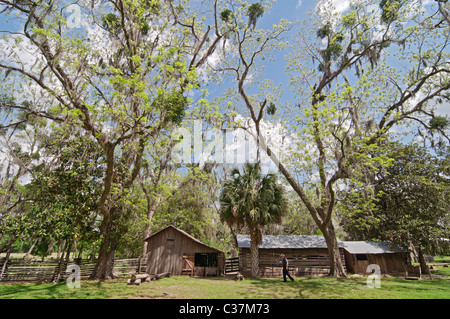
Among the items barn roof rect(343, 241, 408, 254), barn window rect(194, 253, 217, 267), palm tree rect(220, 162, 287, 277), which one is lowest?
barn window rect(194, 253, 217, 267)

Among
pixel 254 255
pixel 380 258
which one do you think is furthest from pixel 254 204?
pixel 380 258

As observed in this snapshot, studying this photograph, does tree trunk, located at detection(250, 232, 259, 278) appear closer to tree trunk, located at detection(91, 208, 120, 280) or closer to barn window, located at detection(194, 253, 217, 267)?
barn window, located at detection(194, 253, 217, 267)

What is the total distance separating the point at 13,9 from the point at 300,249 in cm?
2255

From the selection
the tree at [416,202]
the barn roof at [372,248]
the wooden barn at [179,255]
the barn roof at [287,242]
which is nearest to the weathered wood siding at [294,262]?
the barn roof at [287,242]

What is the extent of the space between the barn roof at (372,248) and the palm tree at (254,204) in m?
8.11

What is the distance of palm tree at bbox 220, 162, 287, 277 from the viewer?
1644cm

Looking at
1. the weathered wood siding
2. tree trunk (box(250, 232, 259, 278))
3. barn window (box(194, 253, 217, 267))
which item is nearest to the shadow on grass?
barn window (box(194, 253, 217, 267))

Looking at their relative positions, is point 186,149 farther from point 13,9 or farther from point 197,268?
point 13,9

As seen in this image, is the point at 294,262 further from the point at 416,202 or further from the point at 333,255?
the point at 416,202

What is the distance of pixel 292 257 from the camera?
1920cm

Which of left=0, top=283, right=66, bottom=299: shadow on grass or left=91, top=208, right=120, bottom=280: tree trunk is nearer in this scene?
left=0, top=283, right=66, bottom=299: shadow on grass

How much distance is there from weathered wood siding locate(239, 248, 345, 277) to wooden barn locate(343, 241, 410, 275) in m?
2.63

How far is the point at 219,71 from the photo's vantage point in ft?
58.0
